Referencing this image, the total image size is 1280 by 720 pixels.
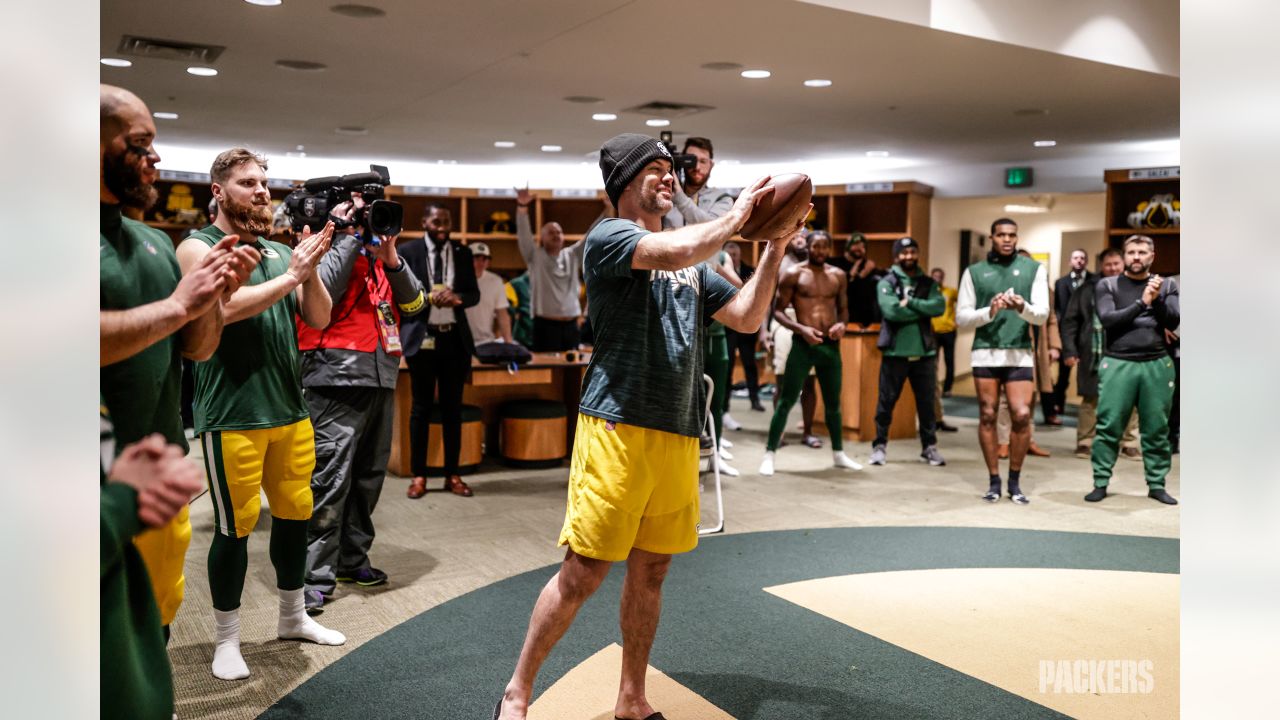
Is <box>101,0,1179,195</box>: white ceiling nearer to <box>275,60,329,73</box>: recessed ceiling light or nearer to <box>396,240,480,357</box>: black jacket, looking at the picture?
<box>275,60,329,73</box>: recessed ceiling light

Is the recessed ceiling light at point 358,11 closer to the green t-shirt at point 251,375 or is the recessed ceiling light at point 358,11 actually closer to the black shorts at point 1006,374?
the green t-shirt at point 251,375

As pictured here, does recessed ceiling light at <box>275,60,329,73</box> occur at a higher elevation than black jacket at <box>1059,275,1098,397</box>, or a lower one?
higher

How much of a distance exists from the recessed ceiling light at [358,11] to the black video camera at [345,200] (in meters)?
1.83

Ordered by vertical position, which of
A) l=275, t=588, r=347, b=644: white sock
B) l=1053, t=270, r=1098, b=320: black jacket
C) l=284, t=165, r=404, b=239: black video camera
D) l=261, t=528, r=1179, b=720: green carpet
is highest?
l=284, t=165, r=404, b=239: black video camera

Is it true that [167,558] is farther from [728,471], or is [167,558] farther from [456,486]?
[728,471]

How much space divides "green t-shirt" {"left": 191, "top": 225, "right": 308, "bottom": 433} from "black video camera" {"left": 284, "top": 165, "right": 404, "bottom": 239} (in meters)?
0.14

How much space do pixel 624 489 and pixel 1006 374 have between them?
12.6ft

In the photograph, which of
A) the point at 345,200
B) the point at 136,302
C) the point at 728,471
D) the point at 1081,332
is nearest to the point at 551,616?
the point at 136,302

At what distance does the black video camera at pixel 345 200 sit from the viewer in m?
2.95

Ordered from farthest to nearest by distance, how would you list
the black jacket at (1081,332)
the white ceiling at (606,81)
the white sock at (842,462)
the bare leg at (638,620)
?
the black jacket at (1081,332) < the white sock at (842,462) < the white ceiling at (606,81) < the bare leg at (638,620)

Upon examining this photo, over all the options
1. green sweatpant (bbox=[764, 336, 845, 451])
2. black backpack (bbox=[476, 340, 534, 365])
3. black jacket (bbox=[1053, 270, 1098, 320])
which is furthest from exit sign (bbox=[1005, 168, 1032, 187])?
black backpack (bbox=[476, 340, 534, 365])

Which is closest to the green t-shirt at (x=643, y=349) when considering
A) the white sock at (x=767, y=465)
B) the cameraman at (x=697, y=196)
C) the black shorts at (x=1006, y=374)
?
the cameraman at (x=697, y=196)

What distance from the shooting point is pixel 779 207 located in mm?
2168

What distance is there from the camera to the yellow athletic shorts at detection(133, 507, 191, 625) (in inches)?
61.7
